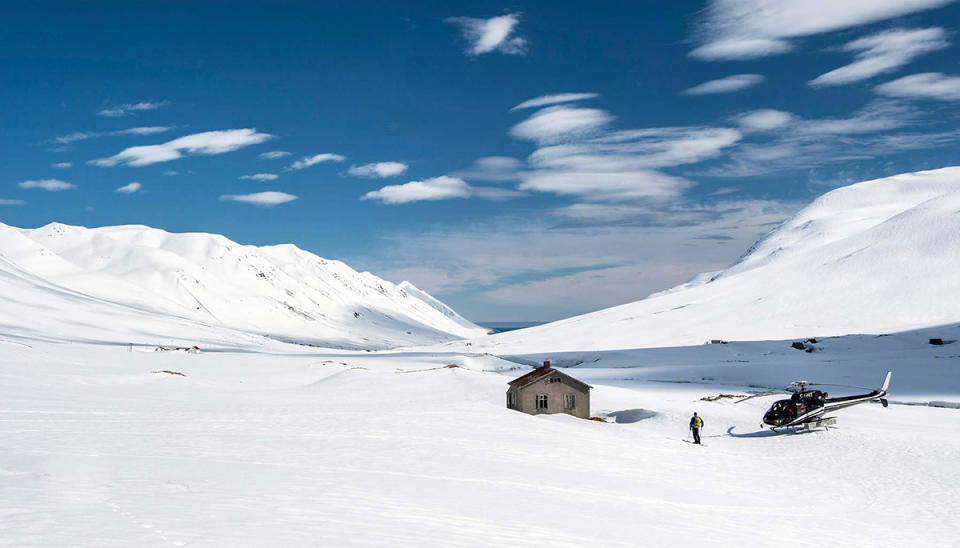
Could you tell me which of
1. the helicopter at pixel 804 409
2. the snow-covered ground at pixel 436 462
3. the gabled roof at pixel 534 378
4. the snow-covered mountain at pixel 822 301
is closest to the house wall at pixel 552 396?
the gabled roof at pixel 534 378

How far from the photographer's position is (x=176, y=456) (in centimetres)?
1587

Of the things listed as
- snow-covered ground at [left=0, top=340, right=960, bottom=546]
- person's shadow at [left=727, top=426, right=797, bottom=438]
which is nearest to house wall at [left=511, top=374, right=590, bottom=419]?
snow-covered ground at [left=0, top=340, right=960, bottom=546]

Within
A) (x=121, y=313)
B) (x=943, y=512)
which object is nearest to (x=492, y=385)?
(x=943, y=512)

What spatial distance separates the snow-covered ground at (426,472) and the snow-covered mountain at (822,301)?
281ft

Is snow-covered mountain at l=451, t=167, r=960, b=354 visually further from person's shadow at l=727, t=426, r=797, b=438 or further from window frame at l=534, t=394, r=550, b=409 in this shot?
window frame at l=534, t=394, r=550, b=409

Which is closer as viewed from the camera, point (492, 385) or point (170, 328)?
point (492, 385)

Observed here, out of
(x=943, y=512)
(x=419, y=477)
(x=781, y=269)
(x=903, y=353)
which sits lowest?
(x=943, y=512)

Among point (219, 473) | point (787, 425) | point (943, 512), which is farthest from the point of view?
point (787, 425)

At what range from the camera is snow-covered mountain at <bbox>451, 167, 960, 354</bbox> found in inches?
5054

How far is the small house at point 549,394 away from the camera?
41969 millimetres

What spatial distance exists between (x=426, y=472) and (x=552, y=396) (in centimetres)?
2610

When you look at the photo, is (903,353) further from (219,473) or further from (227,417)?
(219,473)

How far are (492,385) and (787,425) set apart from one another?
22493 millimetres

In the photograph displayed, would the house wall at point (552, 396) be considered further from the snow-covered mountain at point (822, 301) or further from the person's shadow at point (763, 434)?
the snow-covered mountain at point (822, 301)
